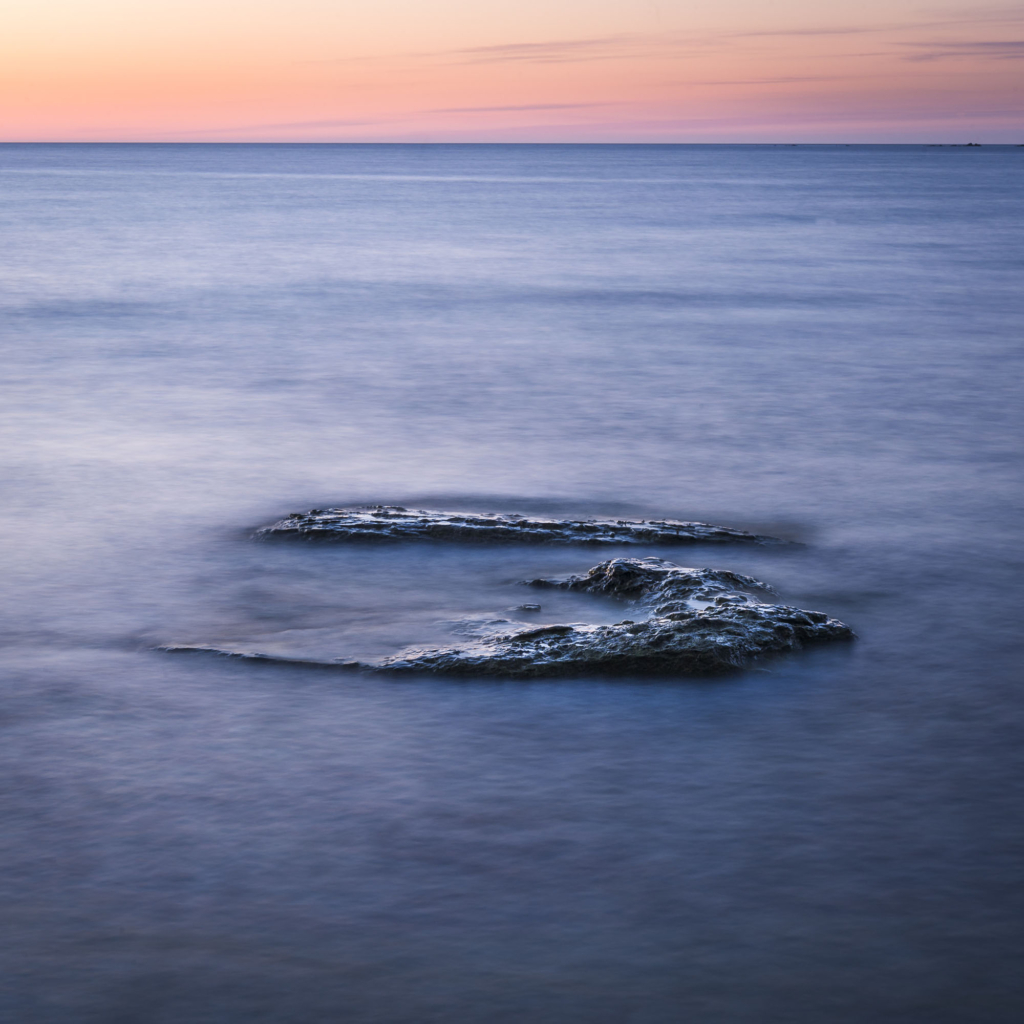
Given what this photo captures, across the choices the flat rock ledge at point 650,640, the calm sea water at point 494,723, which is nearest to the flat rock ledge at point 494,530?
the calm sea water at point 494,723

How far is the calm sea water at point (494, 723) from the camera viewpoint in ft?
13.7

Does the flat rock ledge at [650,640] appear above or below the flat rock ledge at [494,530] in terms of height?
below

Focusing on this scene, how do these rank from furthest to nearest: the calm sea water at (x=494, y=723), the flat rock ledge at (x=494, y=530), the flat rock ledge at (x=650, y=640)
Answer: the flat rock ledge at (x=494, y=530), the flat rock ledge at (x=650, y=640), the calm sea water at (x=494, y=723)

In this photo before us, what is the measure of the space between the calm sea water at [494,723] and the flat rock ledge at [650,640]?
142 millimetres

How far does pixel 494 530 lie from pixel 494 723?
9.05 feet

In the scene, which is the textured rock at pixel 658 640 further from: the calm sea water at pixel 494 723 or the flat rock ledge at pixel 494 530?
the flat rock ledge at pixel 494 530

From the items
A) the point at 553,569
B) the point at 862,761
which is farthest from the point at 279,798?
the point at 553,569

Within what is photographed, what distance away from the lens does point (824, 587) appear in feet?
25.8

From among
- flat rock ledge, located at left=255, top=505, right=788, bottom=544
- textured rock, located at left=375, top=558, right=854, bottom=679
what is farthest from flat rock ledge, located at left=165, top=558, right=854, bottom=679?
flat rock ledge, located at left=255, top=505, right=788, bottom=544

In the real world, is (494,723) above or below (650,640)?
below

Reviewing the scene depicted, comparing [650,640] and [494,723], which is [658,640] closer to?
[650,640]

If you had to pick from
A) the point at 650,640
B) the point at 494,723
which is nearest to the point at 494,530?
the point at 650,640

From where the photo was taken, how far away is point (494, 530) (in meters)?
A: 8.53

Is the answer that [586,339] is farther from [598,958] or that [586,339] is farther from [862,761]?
[598,958]
